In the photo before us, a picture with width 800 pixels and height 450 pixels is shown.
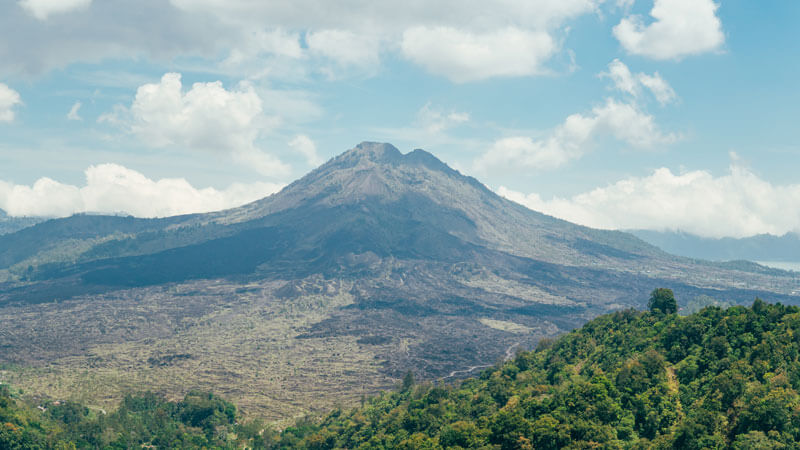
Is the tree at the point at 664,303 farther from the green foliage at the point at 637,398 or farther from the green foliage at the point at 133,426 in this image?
the green foliage at the point at 133,426

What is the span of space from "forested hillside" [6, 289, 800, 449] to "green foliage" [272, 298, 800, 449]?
13 cm

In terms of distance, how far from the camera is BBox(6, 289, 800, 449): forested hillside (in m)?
47.4

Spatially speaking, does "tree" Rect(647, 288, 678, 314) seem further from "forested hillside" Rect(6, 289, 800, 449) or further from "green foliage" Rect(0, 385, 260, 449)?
"green foliage" Rect(0, 385, 260, 449)

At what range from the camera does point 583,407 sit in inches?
2093

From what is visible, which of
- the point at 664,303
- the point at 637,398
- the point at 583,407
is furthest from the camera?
the point at 664,303

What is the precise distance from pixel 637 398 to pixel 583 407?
559 cm

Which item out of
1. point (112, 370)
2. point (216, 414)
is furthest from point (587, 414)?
point (112, 370)

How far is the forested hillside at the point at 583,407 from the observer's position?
4737 centimetres

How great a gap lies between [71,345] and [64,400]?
55870mm

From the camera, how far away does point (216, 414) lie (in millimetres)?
91875

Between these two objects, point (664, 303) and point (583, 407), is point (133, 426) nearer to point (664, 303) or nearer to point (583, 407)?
point (583, 407)

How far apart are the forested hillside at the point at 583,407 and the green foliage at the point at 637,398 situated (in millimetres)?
125

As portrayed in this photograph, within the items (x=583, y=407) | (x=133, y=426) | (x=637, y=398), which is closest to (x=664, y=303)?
(x=637, y=398)

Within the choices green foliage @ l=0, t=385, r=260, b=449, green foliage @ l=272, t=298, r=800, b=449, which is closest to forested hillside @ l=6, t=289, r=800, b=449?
green foliage @ l=272, t=298, r=800, b=449
